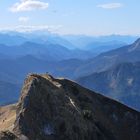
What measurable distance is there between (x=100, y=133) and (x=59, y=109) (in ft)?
29.0

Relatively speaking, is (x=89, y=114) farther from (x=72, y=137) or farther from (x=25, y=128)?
(x=25, y=128)

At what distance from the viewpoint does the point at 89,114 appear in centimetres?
6162

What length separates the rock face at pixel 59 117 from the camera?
5041cm

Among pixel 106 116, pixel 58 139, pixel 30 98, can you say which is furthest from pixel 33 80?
pixel 106 116

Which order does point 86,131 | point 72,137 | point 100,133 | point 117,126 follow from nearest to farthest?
point 72,137 → point 86,131 → point 100,133 → point 117,126

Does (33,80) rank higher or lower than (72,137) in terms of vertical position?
higher

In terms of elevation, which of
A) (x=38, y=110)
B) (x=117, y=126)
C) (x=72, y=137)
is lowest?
(x=117, y=126)

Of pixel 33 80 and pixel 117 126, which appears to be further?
pixel 117 126

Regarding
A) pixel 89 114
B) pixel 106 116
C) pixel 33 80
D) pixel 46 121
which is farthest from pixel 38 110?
pixel 106 116

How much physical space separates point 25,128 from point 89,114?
13971mm

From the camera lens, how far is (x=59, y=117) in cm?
5341

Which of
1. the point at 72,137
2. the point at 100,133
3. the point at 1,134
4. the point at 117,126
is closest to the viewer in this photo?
the point at 1,134

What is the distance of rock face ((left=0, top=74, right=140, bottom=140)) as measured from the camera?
165ft

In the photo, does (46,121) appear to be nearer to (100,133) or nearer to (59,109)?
(59,109)
